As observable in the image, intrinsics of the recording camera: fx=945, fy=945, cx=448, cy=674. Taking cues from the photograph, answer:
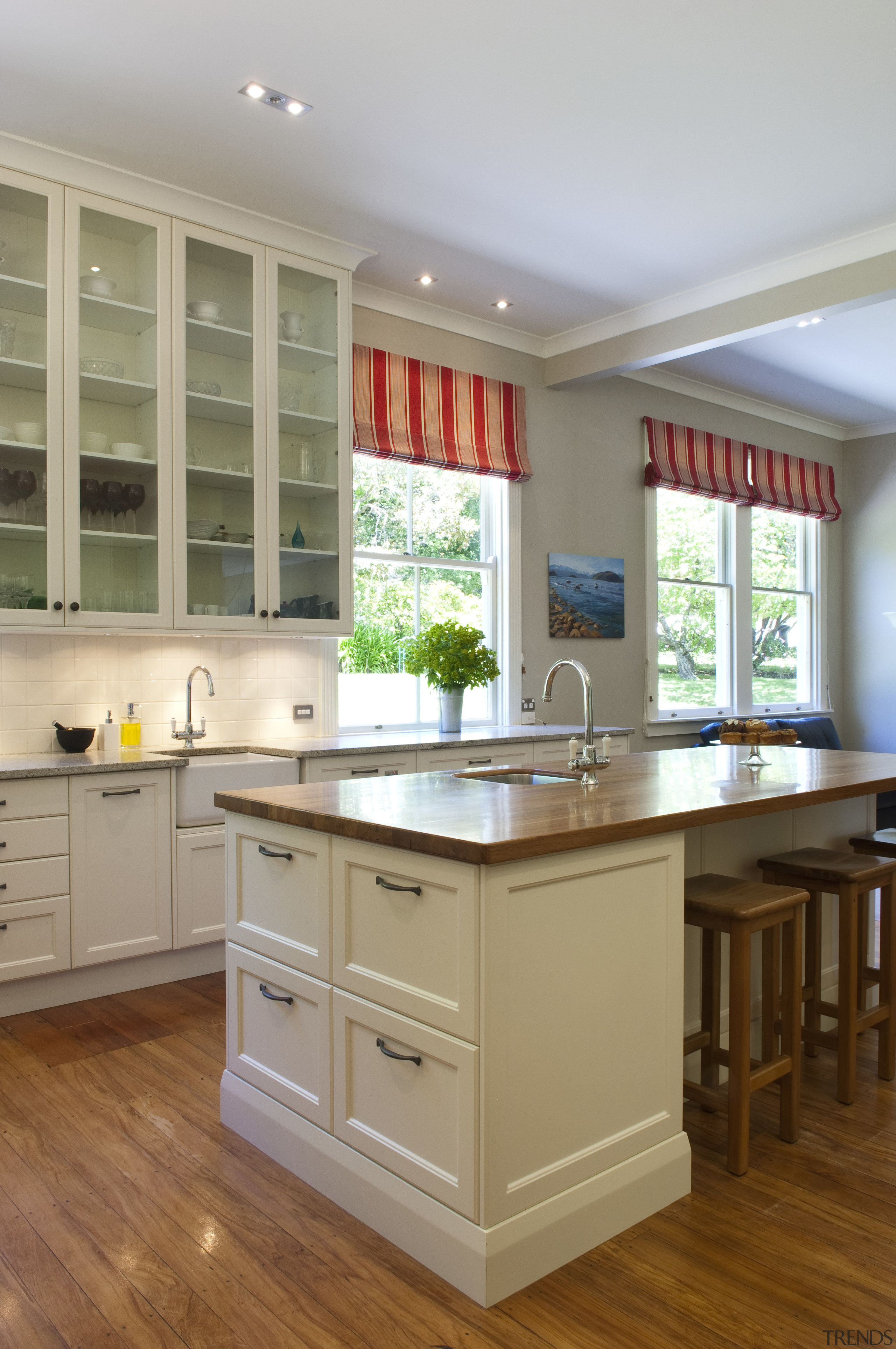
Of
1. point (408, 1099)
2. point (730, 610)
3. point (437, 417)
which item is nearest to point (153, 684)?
point (437, 417)

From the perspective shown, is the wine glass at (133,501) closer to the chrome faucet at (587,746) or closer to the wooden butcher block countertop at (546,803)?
the wooden butcher block countertop at (546,803)

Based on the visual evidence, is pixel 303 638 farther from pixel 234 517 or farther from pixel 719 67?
pixel 719 67

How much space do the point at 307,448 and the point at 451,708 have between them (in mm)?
1408

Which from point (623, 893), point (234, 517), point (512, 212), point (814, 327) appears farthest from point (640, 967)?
point (814, 327)

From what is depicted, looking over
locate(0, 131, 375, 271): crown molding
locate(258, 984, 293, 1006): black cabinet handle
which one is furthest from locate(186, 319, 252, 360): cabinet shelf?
locate(258, 984, 293, 1006): black cabinet handle

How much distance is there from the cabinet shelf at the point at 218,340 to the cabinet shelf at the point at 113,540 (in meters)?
0.81

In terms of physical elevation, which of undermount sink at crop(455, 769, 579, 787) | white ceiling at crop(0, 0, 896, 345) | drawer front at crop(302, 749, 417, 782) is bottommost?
drawer front at crop(302, 749, 417, 782)

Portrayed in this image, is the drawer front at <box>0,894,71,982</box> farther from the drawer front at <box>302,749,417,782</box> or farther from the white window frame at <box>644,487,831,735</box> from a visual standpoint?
the white window frame at <box>644,487,831,735</box>

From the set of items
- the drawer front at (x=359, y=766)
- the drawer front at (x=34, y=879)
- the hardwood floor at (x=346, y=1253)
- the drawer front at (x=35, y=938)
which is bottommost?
the hardwood floor at (x=346, y=1253)

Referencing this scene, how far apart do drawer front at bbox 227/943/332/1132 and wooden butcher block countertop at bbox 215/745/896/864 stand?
0.38 m

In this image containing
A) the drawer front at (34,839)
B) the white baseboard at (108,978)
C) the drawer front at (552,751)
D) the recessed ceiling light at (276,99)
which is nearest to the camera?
the recessed ceiling light at (276,99)

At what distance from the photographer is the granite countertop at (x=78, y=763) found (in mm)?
3209

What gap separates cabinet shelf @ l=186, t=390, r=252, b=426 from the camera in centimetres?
380

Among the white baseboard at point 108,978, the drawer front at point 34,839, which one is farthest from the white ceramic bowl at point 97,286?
the white baseboard at point 108,978
